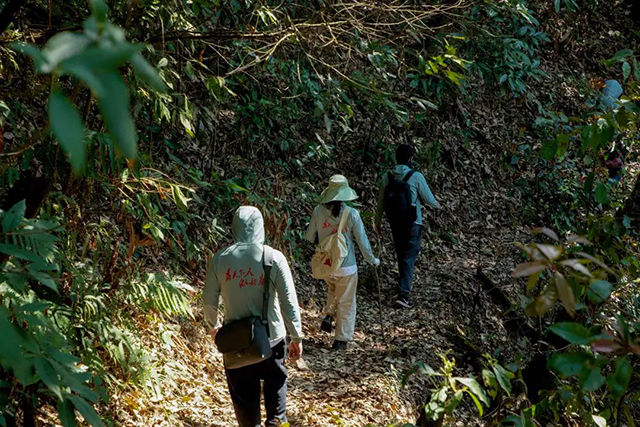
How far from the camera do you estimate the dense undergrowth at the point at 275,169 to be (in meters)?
2.23

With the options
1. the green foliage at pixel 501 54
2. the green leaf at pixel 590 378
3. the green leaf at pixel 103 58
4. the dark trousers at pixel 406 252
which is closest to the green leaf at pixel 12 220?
the green leaf at pixel 103 58

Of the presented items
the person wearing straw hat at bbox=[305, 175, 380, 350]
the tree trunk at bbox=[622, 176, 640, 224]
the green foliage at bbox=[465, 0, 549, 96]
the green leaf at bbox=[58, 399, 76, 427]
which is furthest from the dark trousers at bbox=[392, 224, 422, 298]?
the green leaf at bbox=[58, 399, 76, 427]

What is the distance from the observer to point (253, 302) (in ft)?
15.7

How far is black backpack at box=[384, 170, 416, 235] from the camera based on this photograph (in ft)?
28.6

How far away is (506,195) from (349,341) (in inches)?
237

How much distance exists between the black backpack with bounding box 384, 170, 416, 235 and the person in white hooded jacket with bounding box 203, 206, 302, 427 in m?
4.06

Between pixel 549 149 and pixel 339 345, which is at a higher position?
pixel 549 149

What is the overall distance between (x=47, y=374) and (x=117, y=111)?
132 centimetres

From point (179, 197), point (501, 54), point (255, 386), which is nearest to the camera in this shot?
point (255, 386)

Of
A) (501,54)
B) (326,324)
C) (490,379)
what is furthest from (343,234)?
(501,54)

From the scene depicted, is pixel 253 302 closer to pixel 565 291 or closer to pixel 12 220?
pixel 12 220

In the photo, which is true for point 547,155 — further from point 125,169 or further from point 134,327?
point 134,327

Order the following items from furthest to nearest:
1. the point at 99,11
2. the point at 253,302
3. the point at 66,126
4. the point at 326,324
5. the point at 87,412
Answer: the point at 326,324
the point at 253,302
the point at 87,412
the point at 99,11
the point at 66,126

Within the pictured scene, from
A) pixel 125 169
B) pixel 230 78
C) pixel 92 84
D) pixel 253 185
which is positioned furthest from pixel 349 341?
pixel 92 84
